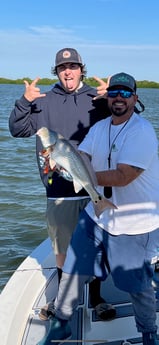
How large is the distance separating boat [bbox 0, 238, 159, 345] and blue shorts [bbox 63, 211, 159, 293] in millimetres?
622

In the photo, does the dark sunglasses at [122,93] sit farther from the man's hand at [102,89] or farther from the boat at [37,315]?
the boat at [37,315]

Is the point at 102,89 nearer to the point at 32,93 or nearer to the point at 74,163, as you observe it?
the point at 32,93

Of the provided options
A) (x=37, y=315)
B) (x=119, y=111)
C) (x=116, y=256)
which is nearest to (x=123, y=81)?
(x=119, y=111)

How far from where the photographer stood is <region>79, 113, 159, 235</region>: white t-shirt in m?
3.12

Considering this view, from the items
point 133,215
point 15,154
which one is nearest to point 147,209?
point 133,215

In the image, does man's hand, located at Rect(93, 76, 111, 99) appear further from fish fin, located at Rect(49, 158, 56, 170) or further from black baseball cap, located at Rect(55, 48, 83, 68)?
fish fin, located at Rect(49, 158, 56, 170)

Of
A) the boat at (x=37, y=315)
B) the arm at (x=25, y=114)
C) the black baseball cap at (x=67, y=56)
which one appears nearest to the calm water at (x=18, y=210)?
the boat at (x=37, y=315)

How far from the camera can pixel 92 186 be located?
3.21 meters

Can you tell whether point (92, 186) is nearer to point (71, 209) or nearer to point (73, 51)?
point (71, 209)

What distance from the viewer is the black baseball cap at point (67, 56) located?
13.0 ft

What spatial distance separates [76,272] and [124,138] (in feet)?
3.28

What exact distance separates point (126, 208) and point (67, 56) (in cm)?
140

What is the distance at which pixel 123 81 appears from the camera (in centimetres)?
331

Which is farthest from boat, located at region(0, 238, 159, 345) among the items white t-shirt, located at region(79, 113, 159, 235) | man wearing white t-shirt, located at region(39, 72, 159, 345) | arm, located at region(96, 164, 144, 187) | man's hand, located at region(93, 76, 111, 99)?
man's hand, located at region(93, 76, 111, 99)
